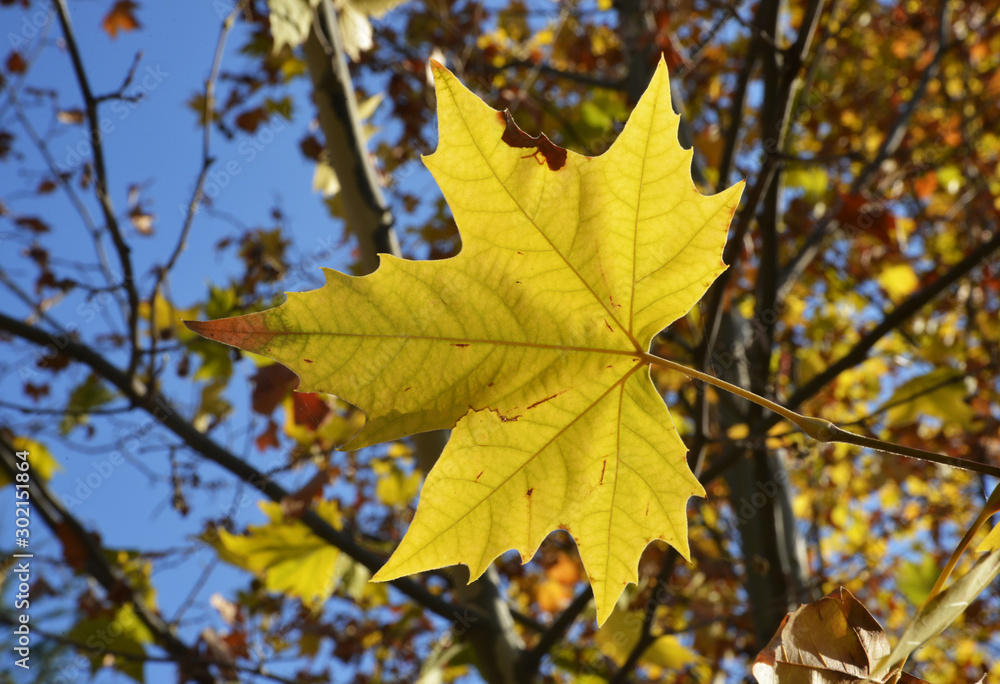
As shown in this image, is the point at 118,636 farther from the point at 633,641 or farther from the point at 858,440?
the point at 858,440

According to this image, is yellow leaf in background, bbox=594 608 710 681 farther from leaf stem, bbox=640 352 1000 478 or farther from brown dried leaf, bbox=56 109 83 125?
brown dried leaf, bbox=56 109 83 125

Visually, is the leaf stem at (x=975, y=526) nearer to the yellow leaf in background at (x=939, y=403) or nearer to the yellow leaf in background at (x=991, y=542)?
the yellow leaf in background at (x=991, y=542)

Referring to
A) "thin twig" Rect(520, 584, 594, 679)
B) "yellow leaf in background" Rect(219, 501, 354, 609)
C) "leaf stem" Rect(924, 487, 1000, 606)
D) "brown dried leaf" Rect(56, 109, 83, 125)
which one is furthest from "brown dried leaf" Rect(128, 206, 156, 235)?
"leaf stem" Rect(924, 487, 1000, 606)

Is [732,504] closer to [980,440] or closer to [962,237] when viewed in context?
[980,440]

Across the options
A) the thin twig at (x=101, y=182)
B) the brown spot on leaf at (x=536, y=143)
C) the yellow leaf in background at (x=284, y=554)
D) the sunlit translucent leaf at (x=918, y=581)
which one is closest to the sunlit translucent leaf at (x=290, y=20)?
the thin twig at (x=101, y=182)

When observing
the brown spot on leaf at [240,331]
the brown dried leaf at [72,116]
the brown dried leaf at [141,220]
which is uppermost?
the brown dried leaf at [72,116]

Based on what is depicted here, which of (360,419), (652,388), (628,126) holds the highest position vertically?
(360,419)

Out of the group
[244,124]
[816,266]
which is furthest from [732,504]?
[244,124]
